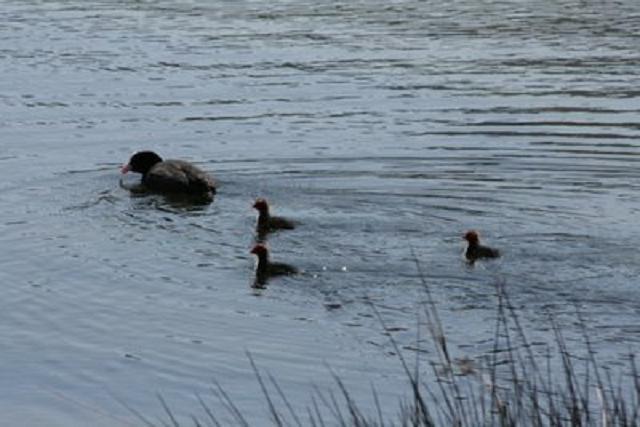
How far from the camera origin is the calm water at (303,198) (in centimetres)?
1328

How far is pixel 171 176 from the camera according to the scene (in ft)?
64.2

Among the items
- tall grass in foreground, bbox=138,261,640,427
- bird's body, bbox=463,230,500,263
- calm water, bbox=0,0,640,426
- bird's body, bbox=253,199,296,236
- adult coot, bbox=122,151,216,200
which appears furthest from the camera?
A: adult coot, bbox=122,151,216,200

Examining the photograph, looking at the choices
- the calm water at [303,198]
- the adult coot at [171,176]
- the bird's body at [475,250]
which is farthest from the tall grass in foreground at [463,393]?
the adult coot at [171,176]

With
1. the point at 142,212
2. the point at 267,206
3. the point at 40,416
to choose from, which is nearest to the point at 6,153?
the point at 142,212

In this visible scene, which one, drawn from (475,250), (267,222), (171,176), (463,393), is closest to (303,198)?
(267,222)

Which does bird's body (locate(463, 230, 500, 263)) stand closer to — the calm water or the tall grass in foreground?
the calm water

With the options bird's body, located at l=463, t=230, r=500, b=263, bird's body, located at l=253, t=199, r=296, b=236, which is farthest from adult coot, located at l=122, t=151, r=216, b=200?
bird's body, located at l=463, t=230, r=500, b=263

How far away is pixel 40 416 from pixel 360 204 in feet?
20.6

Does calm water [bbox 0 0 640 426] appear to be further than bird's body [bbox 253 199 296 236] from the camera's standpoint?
No

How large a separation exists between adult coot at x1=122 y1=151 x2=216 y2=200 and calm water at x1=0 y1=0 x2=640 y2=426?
244 mm

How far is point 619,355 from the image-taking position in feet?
41.0

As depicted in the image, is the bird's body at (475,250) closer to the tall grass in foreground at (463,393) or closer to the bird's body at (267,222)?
the tall grass in foreground at (463,393)

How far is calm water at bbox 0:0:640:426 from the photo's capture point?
13281 mm

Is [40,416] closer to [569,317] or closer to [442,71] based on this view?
[569,317]
